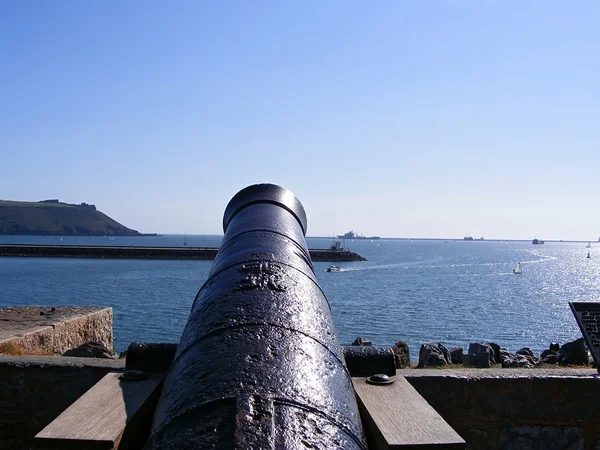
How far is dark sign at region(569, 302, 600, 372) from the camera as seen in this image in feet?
13.5

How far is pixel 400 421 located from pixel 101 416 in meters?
1.15

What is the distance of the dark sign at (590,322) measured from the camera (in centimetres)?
411

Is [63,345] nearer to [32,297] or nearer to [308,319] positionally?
[308,319]

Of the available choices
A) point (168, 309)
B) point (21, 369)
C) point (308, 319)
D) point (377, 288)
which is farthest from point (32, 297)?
point (308, 319)

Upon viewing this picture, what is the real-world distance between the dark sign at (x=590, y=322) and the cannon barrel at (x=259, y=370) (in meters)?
2.34

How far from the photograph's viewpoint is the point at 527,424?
3.64 meters

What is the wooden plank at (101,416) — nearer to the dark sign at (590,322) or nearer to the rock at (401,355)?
the dark sign at (590,322)

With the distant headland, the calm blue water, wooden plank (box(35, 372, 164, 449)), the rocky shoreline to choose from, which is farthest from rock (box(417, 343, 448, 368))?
the distant headland

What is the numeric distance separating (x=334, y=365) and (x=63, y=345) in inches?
214

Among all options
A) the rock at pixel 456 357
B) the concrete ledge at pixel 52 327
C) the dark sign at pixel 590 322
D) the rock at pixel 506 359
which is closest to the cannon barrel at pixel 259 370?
the dark sign at pixel 590 322

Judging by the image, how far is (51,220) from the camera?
174 m

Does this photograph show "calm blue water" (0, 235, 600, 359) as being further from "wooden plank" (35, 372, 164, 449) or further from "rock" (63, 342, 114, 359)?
"wooden plank" (35, 372, 164, 449)

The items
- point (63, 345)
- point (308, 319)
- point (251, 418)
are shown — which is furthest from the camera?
point (63, 345)

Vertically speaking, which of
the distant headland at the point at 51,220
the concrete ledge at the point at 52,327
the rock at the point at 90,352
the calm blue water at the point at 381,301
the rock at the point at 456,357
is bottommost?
the calm blue water at the point at 381,301
